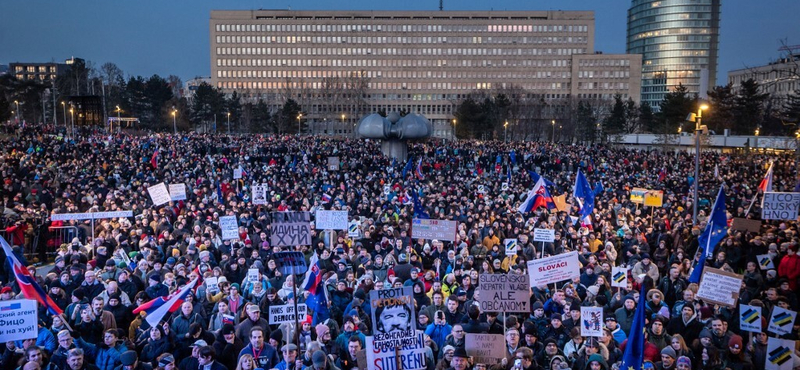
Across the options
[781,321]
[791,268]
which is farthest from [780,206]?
[781,321]

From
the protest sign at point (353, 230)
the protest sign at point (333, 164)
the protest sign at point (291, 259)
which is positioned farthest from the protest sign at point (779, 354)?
the protest sign at point (333, 164)

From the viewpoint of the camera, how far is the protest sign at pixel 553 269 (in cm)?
912

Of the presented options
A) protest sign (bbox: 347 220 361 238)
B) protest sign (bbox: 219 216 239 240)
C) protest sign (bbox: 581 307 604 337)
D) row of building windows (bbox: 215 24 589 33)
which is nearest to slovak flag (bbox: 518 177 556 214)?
protest sign (bbox: 347 220 361 238)

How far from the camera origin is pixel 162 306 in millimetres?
7848

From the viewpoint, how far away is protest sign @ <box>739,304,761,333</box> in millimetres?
7539

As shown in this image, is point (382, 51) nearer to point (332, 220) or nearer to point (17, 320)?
point (332, 220)

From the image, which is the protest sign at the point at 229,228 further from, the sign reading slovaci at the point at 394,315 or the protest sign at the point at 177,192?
the sign reading slovaci at the point at 394,315

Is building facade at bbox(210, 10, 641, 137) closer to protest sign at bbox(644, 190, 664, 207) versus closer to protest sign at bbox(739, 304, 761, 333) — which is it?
protest sign at bbox(644, 190, 664, 207)

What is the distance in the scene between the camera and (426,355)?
732 centimetres

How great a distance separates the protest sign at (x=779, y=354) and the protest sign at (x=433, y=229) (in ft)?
22.3

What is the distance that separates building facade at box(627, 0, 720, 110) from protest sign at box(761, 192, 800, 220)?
14777 centimetres

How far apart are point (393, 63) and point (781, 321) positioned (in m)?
116

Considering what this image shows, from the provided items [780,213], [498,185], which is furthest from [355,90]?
[780,213]

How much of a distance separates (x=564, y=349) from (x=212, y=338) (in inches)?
172
